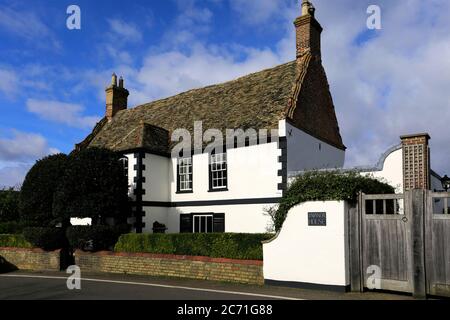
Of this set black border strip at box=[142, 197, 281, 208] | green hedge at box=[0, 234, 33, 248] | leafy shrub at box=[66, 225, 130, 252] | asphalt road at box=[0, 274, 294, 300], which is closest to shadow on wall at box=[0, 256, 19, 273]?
green hedge at box=[0, 234, 33, 248]

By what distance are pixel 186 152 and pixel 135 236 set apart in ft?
21.4

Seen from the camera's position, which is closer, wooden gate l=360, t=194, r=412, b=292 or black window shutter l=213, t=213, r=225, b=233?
wooden gate l=360, t=194, r=412, b=292

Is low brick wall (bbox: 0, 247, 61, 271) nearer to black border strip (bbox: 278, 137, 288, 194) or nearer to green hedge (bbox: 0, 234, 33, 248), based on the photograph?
green hedge (bbox: 0, 234, 33, 248)

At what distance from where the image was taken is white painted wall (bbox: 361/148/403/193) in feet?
51.2

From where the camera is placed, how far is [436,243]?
10023 mm

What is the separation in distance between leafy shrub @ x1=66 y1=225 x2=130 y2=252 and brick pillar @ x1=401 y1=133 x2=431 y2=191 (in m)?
11.3

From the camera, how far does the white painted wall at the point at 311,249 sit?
36.3ft

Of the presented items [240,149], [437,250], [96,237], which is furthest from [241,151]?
[437,250]

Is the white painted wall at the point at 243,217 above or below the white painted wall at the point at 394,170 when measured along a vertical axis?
below

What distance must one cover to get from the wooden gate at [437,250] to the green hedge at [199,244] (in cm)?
439

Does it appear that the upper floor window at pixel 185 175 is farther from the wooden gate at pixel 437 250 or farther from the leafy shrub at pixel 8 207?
the leafy shrub at pixel 8 207

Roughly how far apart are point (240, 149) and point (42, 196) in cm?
916

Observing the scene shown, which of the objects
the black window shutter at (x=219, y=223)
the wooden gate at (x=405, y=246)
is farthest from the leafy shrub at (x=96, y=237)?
the wooden gate at (x=405, y=246)
